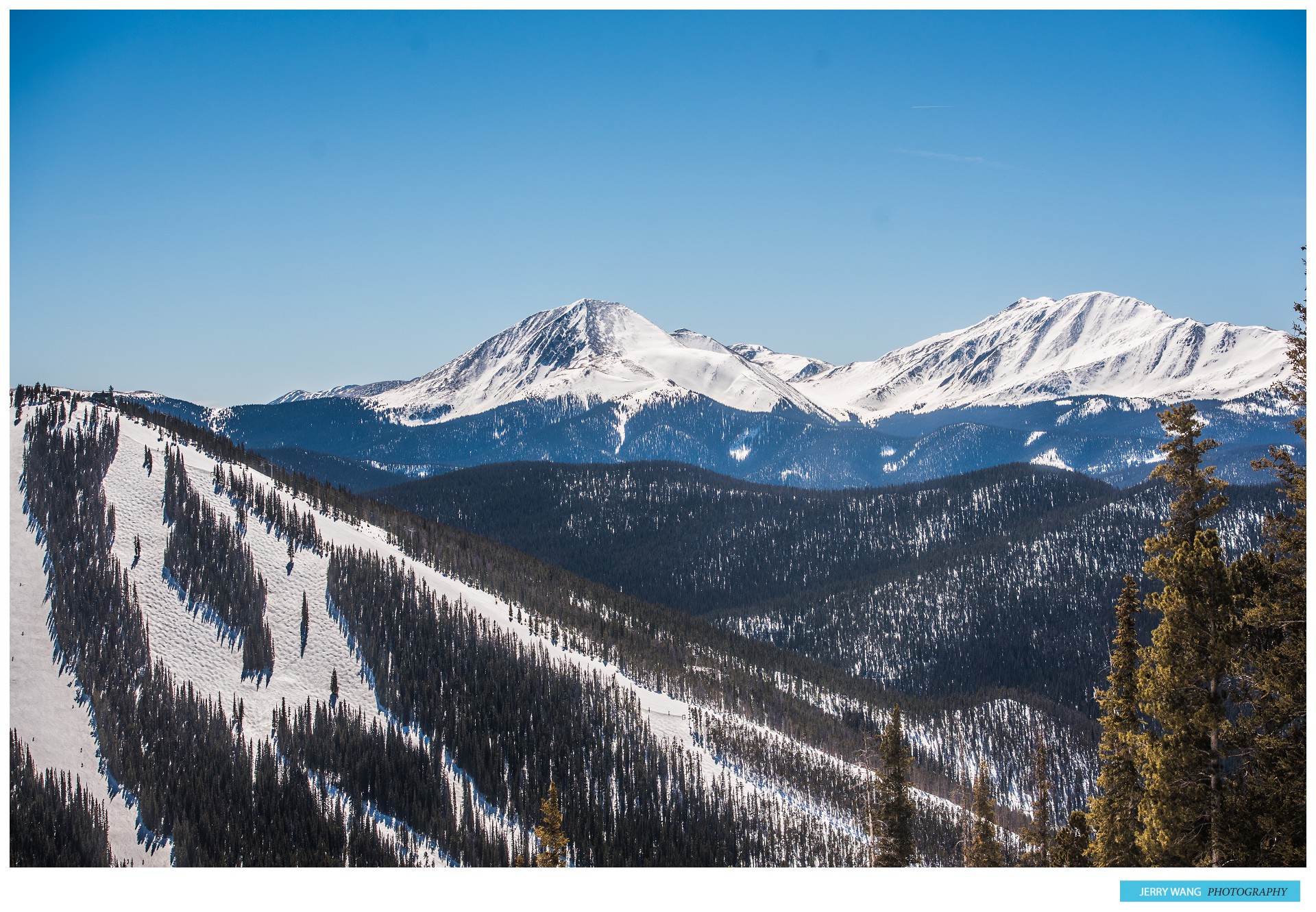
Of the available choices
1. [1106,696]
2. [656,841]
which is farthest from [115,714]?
[1106,696]

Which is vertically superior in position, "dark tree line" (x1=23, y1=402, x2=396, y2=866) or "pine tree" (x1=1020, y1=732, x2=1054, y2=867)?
"pine tree" (x1=1020, y1=732, x2=1054, y2=867)

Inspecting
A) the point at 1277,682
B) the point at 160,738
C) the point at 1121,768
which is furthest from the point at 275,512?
the point at 1277,682

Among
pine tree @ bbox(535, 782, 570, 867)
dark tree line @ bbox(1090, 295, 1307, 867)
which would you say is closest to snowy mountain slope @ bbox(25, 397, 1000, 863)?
pine tree @ bbox(535, 782, 570, 867)

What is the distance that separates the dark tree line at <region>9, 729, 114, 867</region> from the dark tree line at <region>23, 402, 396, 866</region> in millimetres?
5341

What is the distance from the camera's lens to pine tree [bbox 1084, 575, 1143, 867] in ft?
103

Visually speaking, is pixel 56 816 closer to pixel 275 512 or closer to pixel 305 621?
pixel 305 621

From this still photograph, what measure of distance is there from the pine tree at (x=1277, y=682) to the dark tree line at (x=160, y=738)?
97.7m

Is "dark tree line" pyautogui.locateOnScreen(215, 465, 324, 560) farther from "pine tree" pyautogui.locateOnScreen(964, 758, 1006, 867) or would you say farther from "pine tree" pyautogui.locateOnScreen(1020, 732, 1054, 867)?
"pine tree" pyautogui.locateOnScreen(1020, 732, 1054, 867)

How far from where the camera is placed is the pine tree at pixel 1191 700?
25.4m

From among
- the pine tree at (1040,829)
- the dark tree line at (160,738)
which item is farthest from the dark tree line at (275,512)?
the pine tree at (1040,829)

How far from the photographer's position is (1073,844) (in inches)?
1560

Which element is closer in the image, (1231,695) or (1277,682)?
(1277,682)

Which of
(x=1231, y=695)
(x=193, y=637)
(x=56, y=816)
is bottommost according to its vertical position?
(x=56, y=816)

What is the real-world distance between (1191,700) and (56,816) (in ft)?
366
